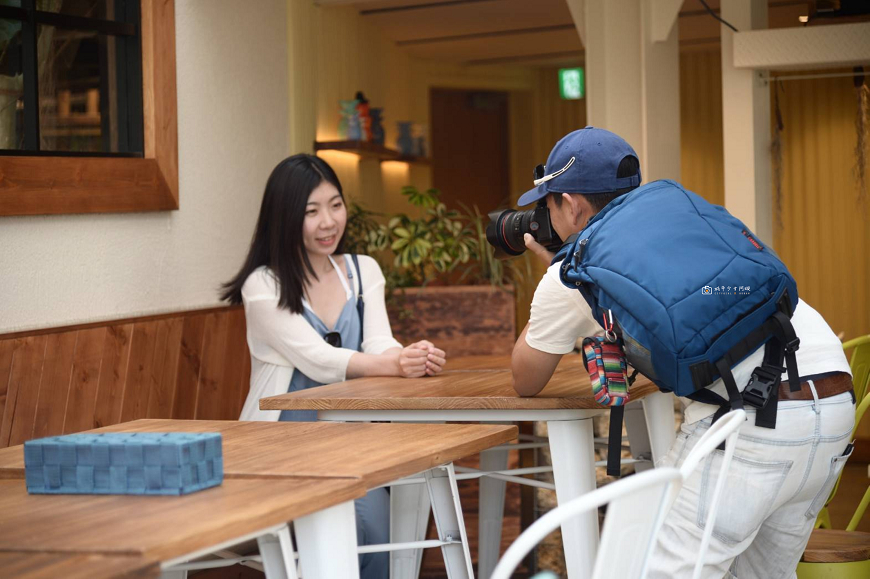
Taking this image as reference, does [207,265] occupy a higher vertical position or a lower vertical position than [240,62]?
lower

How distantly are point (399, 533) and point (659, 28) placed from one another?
9.05ft

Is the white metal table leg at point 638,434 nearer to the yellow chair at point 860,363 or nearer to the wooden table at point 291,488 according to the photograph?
the yellow chair at point 860,363

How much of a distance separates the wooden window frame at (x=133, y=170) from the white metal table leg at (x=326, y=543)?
1751 millimetres

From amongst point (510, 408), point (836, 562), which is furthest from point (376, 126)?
point (836, 562)

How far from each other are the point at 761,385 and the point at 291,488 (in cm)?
80

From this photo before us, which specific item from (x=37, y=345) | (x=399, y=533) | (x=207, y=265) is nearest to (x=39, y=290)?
(x=37, y=345)

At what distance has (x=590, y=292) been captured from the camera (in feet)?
6.11

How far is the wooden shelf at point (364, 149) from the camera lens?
5090 mm

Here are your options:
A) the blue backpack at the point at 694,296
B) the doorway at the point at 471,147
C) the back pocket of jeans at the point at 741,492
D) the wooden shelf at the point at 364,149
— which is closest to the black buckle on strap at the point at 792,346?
the blue backpack at the point at 694,296

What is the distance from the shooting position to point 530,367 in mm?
2209

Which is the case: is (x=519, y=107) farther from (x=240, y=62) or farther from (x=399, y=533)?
(x=399, y=533)

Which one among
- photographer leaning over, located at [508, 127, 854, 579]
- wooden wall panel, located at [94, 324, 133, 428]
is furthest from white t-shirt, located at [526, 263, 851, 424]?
wooden wall panel, located at [94, 324, 133, 428]

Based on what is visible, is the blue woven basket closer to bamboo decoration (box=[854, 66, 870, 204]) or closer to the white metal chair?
the white metal chair

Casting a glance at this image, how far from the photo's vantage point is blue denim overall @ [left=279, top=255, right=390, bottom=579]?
2.76m
